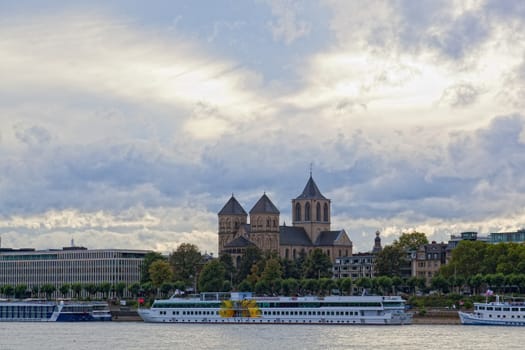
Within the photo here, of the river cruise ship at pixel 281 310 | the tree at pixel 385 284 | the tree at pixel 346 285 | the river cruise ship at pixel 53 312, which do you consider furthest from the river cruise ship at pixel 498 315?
the river cruise ship at pixel 53 312

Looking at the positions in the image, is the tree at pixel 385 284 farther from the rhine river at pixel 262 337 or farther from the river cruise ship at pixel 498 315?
the river cruise ship at pixel 498 315

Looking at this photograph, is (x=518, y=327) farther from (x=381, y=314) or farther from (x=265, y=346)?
(x=265, y=346)

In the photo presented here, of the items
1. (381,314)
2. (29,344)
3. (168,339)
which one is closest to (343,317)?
(381,314)

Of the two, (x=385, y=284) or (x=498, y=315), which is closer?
(x=498, y=315)

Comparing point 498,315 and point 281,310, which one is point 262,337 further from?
point 498,315

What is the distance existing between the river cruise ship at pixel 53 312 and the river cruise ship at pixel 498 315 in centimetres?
5791

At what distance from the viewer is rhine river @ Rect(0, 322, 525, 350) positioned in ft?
386

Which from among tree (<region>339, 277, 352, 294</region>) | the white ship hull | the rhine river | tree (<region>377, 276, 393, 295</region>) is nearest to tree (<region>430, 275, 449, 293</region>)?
tree (<region>377, 276, 393, 295</region>)

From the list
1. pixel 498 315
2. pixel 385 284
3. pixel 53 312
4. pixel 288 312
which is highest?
pixel 385 284

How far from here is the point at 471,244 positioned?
188 meters

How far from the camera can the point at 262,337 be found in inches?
5118

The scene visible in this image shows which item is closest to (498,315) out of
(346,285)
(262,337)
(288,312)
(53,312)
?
(288,312)

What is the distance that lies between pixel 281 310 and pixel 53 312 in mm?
39755

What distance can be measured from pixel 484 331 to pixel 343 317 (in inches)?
933
